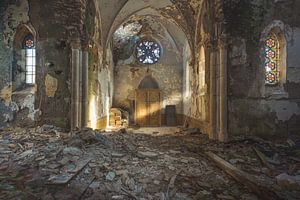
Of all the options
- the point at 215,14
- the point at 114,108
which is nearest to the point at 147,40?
the point at 114,108

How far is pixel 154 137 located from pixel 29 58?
6.73 m

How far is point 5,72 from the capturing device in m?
8.75

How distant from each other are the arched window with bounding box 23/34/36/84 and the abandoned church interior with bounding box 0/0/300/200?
40 mm

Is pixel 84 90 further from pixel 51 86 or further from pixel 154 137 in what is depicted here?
pixel 154 137

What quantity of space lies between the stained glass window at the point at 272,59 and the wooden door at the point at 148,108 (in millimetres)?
8631

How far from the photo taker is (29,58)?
9.16 metres

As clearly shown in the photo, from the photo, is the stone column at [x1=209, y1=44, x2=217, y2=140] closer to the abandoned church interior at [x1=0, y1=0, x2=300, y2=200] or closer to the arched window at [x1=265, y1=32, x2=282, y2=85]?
the abandoned church interior at [x1=0, y1=0, x2=300, y2=200]

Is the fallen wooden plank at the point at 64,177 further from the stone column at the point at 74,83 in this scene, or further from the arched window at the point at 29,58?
the arched window at the point at 29,58

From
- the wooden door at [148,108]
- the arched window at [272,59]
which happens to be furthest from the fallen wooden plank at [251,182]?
the wooden door at [148,108]

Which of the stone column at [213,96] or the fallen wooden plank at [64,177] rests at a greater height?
the stone column at [213,96]

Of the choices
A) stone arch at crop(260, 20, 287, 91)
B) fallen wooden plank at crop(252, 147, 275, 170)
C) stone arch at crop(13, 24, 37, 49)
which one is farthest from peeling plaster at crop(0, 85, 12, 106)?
stone arch at crop(260, 20, 287, 91)

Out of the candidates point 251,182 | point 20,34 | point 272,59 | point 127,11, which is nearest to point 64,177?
point 251,182

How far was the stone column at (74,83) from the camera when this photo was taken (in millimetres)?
7840

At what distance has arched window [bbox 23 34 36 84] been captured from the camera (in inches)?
359
